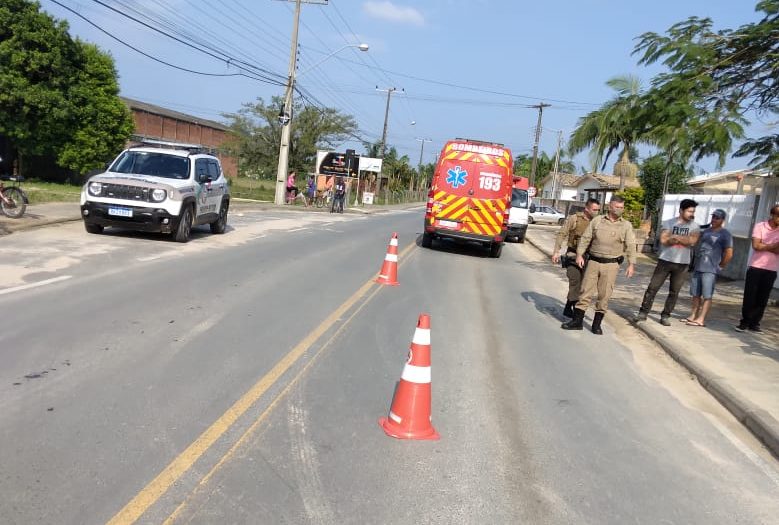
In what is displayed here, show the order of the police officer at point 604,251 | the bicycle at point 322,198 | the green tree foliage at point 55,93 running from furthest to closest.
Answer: the bicycle at point 322,198
the green tree foliage at point 55,93
the police officer at point 604,251

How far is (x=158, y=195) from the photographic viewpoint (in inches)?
523

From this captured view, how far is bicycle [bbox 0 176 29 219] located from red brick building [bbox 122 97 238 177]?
32.2m

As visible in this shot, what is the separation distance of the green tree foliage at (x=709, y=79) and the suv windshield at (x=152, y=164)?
30.1 ft

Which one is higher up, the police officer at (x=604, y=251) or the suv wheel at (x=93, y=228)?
the police officer at (x=604, y=251)

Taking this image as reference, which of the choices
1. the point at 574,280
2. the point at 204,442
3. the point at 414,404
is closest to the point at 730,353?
the point at 574,280

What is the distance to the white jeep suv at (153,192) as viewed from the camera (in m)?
13.2

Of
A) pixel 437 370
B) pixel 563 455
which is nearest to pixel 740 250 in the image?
pixel 437 370

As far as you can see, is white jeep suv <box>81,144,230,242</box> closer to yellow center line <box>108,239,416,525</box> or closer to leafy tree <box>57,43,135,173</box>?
yellow center line <box>108,239,416,525</box>

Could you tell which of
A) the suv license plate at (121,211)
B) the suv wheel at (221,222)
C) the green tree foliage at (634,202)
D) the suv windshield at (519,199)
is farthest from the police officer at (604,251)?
the green tree foliage at (634,202)

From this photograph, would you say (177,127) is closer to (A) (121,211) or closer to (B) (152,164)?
(B) (152,164)

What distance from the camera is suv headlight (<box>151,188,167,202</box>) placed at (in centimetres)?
1326

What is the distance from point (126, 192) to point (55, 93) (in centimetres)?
1441

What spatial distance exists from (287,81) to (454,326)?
88.4ft

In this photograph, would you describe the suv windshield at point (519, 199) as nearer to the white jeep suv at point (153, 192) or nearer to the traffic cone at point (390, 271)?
the white jeep suv at point (153, 192)
